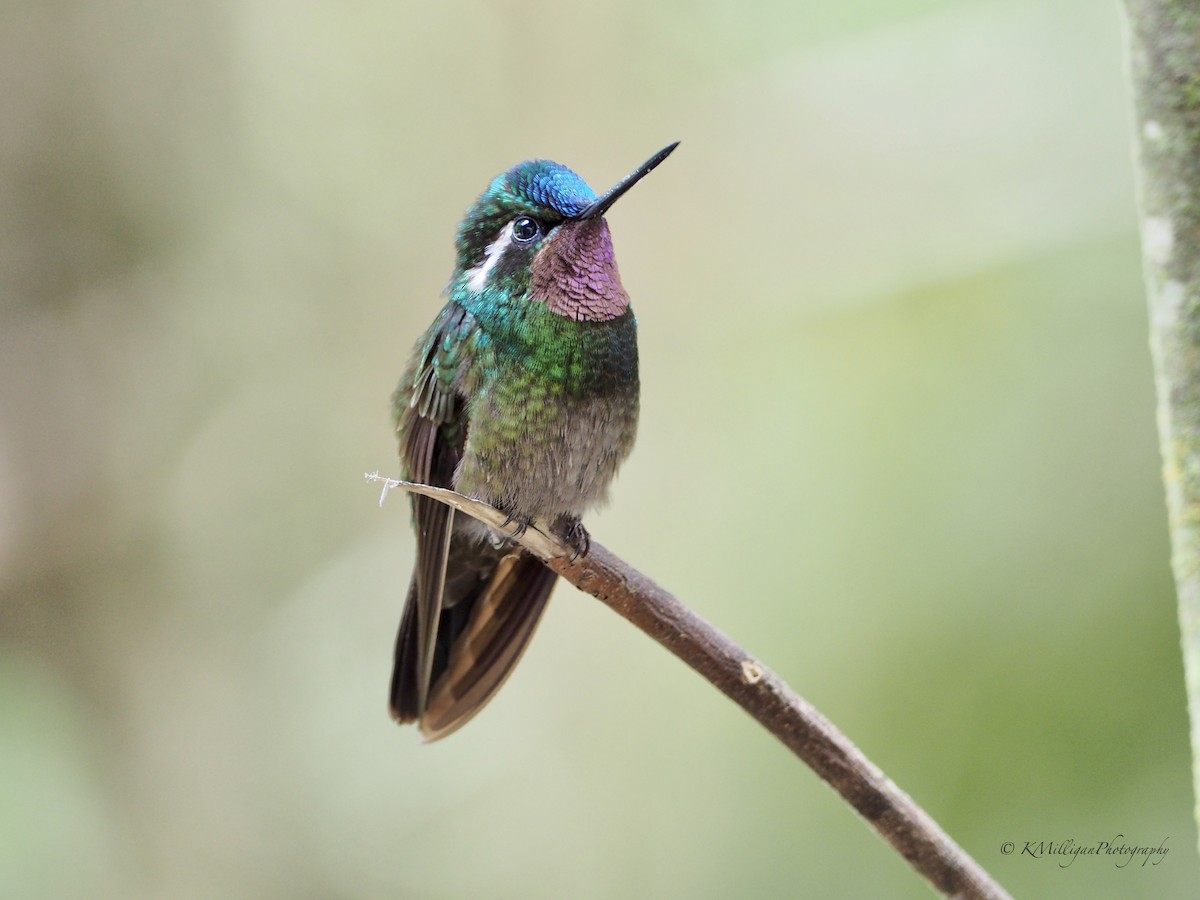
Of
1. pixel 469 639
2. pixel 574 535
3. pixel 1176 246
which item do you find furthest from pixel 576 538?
pixel 1176 246

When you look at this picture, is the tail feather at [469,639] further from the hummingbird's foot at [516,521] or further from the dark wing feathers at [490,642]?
the hummingbird's foot at [516,521]

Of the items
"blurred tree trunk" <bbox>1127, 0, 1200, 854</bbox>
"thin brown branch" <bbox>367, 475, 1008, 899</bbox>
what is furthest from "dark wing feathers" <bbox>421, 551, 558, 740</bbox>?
"blurred tree trunk" <bbox>1127, 0, 1200, 854</bbox>

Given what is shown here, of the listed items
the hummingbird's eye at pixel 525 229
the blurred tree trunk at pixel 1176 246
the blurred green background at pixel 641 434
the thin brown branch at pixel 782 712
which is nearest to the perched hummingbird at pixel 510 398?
the hummingbird's eye at pixel 525 229

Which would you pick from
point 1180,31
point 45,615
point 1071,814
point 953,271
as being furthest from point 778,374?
point 45,615

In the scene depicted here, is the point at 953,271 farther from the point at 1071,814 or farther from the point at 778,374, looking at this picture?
the point at 1071,814

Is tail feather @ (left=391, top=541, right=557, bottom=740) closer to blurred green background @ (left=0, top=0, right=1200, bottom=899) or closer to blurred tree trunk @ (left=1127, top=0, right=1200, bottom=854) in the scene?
blurred tree trunk @ (left=1127, top=0, right=1200, bottom=854)

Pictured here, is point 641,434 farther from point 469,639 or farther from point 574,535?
point 574,535
